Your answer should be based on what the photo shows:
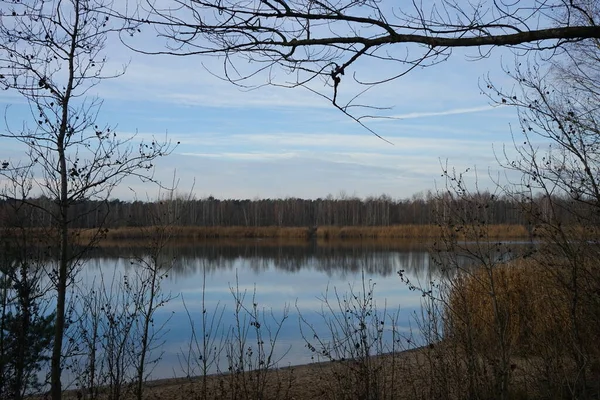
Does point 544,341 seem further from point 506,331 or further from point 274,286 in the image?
point 274,286

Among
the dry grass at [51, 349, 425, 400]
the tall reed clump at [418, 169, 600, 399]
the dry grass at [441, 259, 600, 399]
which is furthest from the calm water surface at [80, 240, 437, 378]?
the dry grass at [441, 259, 600, 399]

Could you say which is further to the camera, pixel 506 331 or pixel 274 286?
pixel 274 286

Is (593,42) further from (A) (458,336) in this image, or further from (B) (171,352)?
(B) (171,352)

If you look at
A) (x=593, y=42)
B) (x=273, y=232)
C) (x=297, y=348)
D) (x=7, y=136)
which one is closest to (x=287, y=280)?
(x=297, y=348)

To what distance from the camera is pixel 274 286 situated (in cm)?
1848

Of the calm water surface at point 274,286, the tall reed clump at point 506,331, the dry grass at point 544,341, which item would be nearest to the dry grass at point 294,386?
the calm water surface at point 274,286

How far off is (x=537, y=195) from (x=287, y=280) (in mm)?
15106

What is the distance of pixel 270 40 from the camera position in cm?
300

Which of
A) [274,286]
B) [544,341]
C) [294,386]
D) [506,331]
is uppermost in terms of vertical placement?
[544,341]

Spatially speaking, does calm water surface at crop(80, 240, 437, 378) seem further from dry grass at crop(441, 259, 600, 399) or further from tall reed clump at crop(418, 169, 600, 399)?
dry grass at crop(441, 259, 600, 399)

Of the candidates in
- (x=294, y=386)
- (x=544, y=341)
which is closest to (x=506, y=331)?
(x=544, y=341)

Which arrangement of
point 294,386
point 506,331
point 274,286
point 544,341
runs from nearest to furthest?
point 544,341 < point 506,331 < point 294,386 < point 274,286

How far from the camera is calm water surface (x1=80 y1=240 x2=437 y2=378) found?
10.5 metres

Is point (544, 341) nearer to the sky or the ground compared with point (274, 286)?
nearer to the sky
